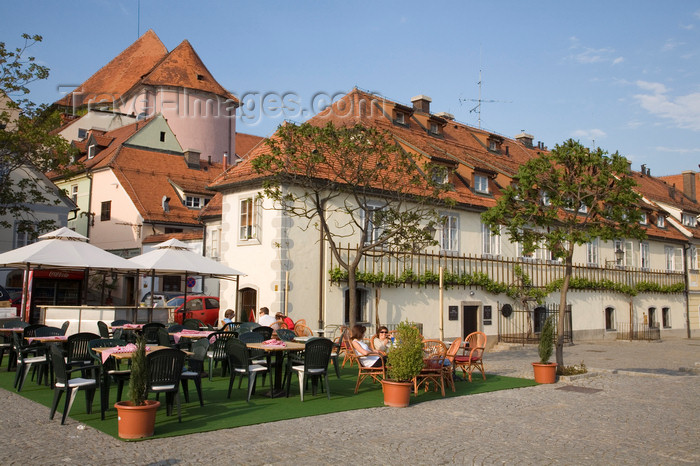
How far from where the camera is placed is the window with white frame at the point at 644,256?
34250 mm

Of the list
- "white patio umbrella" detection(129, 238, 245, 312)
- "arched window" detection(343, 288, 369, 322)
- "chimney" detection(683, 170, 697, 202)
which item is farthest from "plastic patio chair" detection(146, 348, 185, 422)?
"chimney" detection(683, 170, 697, 202)

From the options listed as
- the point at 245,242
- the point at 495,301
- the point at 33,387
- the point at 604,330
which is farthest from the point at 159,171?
the point at 33,387

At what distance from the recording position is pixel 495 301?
2548 centimetres

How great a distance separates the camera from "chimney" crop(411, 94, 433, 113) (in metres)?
31.0

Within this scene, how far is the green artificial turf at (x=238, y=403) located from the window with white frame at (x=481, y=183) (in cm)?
1308

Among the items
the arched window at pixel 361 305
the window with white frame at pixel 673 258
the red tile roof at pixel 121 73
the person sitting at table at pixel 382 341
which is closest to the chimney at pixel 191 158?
the red tile roof at pixel 121 73

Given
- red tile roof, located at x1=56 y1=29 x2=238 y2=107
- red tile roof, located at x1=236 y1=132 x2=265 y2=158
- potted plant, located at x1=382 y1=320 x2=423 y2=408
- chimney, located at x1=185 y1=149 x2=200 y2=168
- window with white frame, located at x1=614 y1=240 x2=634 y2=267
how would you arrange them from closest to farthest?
potted plant, located at x1=382 y1=320 x2=423 y2=408
window with white frame, located at x1=614 y1=240 x2=634 y2=267
chimney, located at x1=185 y1=149 x2=200 y2=168
red tile roof, located at x1=56 y1=29 x2=238 y2=107
red tile roof, located at x1=236 y1=132 x2=265 y2=158

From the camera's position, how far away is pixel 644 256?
1358 inches

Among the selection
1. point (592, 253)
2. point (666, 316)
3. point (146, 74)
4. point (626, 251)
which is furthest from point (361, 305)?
point (146, 74)

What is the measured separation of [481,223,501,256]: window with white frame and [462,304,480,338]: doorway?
238cm

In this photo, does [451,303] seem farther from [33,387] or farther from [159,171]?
[159,171]

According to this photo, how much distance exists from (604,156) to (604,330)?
18442 mm

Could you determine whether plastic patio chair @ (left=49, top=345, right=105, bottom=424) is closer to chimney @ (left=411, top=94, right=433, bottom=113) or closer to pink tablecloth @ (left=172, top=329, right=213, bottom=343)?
pink tablecloth @ (left=172, top=329, right=213, bottom=343)

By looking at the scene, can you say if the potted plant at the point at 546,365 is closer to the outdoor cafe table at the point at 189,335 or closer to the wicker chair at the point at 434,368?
the wicker chair at the point at 434,368
